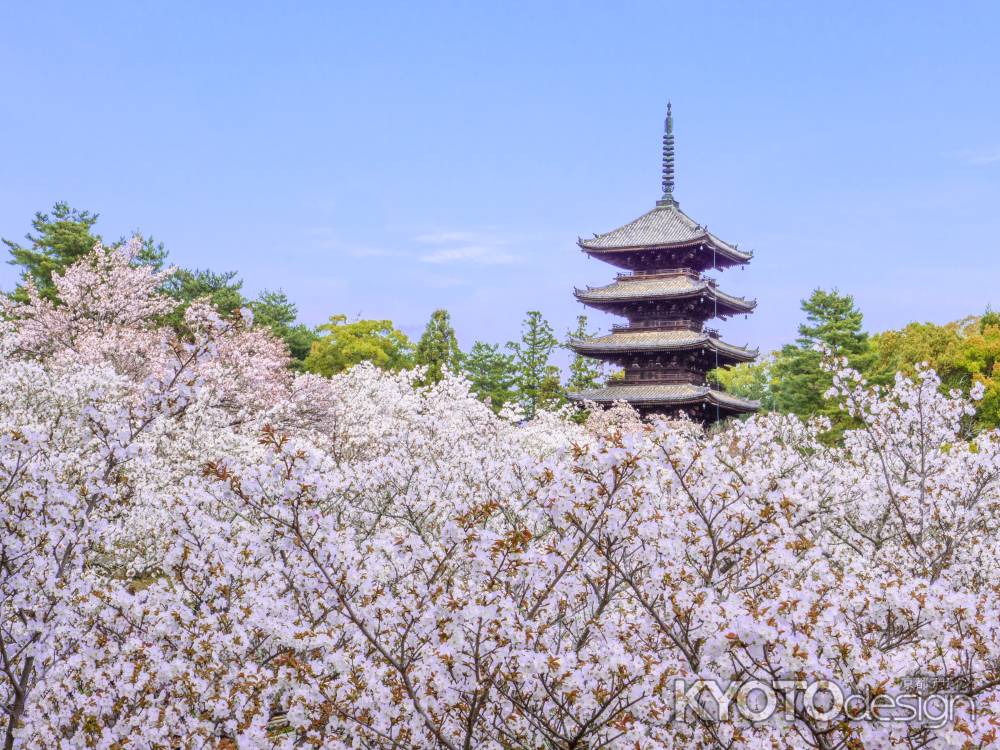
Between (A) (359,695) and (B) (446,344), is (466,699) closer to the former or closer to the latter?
(A) (359,695)

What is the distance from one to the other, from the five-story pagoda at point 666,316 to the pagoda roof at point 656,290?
0.05 m

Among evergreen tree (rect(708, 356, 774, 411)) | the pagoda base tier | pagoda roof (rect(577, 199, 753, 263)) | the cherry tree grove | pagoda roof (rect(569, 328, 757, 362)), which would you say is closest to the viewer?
the cherry tree grove

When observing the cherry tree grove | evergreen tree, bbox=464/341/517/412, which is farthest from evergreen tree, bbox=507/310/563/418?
the cherry tree grove

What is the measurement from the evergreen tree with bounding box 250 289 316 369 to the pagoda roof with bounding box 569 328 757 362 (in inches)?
668

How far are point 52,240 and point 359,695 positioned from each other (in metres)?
41.1

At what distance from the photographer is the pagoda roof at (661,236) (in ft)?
125

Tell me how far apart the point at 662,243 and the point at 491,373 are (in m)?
15.4

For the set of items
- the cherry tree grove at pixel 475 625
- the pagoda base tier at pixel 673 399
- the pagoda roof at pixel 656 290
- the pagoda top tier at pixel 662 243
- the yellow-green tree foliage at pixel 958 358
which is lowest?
the cherry tree grove at pixel 475 625

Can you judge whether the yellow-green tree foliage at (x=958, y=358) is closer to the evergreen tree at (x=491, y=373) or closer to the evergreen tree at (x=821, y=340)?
the evergreen tree at (x=821, y=340)

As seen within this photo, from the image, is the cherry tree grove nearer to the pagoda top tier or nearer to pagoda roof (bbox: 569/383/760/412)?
pagoda roof (bbox: 569/383/760/412)

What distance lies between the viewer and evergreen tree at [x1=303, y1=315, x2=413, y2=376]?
147 feet

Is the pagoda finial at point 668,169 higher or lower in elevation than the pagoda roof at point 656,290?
higher

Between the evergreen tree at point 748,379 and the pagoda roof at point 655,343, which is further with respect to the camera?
the evergreen tree at point 748,379

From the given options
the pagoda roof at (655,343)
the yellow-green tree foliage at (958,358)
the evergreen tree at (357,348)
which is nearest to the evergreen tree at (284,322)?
the evergreen tree at (357,348)
